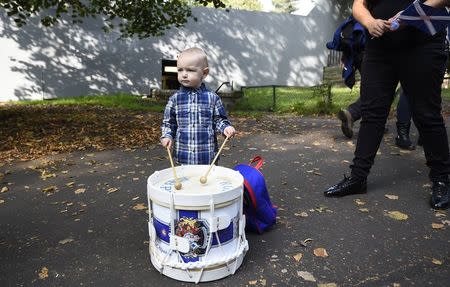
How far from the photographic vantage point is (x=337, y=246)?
103 inches

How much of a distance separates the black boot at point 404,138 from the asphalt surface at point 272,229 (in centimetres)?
17

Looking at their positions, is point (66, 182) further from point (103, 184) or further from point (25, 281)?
point (25, 281)

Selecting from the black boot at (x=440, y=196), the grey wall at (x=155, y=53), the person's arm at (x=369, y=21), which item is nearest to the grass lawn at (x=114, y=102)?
the grey wall at (x=155, y=53)

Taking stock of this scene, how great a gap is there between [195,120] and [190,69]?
0.37 m

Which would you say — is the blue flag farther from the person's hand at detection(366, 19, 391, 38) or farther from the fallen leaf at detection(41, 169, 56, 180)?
the fallen leaf at detection(41, 169, 56, 180)

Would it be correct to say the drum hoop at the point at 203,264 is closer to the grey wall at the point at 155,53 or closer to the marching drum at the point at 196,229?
the marching drum at the point at 196,229

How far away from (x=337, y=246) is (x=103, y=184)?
8.21 ft

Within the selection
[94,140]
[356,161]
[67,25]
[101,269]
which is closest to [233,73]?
[67,25]

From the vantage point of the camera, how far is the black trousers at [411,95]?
2.97 meters

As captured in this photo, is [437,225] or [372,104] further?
[372,104]

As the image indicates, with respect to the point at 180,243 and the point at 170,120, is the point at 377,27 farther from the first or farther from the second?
the point at 180,243

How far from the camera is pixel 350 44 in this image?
15.5ft

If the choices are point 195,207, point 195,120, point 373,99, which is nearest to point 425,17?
point 373,99

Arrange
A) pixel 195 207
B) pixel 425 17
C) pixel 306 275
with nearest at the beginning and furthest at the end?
pixel 195 207 → pixel 306 275 → pixel 425 17
